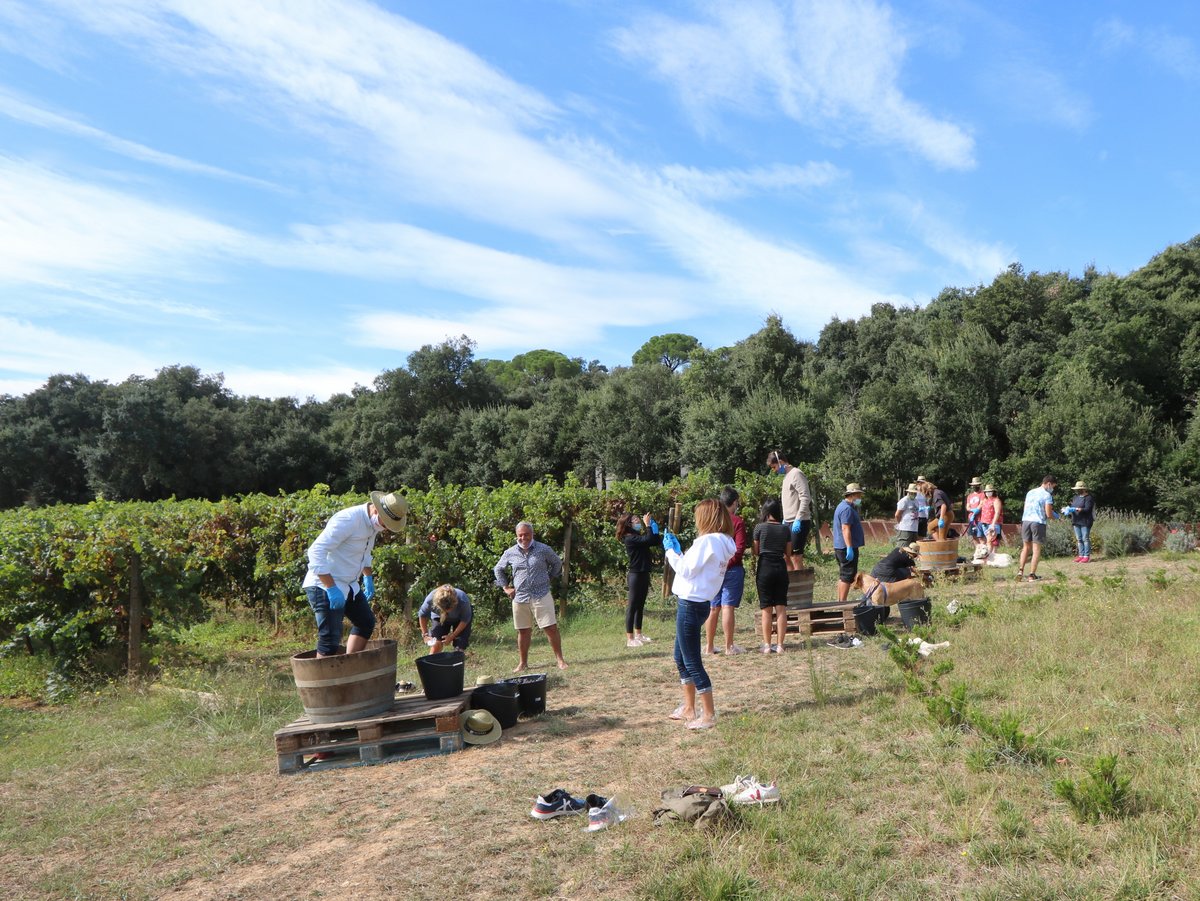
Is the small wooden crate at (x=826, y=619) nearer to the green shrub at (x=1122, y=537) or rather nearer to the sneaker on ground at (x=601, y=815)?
the sneaker on ground at (x=601, y=815)

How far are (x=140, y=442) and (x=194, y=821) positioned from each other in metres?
43.0

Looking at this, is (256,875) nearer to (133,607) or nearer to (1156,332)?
(133,607)

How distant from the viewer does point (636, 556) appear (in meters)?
9.53

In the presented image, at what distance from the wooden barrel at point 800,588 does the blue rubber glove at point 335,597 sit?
5.56 metres

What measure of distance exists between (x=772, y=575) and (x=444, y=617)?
3.39m

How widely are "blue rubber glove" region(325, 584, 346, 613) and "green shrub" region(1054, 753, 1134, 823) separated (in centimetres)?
493

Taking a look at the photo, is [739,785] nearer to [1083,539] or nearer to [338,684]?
[338,684]

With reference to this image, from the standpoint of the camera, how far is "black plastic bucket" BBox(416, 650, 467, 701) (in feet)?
21.0

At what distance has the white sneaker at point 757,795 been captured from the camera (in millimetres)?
4148

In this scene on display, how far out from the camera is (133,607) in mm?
9383

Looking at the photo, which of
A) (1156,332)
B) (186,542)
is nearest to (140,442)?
(186,542)

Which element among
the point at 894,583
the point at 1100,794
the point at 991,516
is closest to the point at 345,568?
the point at 1100,794

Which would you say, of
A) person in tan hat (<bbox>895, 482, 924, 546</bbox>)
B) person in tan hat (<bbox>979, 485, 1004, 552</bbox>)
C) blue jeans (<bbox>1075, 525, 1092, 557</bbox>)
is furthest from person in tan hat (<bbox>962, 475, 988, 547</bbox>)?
person in tan hat (<bbox>895, 482, 924, 546</bbox>)

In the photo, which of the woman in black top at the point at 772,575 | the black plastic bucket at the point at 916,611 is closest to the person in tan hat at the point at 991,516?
the black plastic bucket at the point at 916,611
